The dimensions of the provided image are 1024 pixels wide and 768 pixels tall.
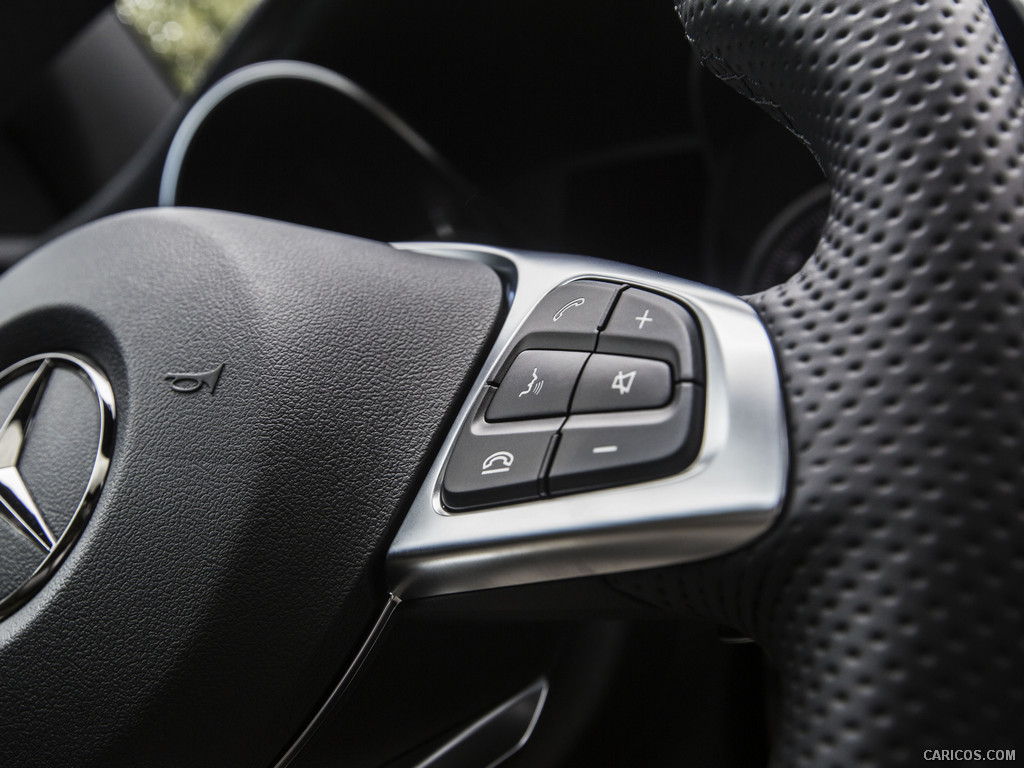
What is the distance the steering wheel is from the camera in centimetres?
38

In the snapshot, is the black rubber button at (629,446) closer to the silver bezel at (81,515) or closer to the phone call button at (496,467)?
the phone call button at (496,467)

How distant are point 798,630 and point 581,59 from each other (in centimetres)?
112

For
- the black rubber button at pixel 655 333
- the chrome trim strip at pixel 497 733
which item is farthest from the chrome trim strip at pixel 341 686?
the black rubber button at pixel 655 333

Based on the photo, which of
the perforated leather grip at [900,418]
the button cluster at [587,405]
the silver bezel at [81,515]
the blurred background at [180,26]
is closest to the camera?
the perforated leather grip at [900,418]

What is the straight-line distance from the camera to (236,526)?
548 millimetres

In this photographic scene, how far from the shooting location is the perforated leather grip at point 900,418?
0.36 m

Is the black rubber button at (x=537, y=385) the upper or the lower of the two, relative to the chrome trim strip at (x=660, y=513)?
upper

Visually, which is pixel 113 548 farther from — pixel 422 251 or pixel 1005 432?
pixel 1005 432

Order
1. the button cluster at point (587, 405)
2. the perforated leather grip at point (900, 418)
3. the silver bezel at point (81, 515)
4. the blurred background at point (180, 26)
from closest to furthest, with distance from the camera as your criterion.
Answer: the perforated leather grip at point (900, 418), the button cluster at point (587, 405), the silver bezel at point (81, 515), the blurred background at point (180, 26)

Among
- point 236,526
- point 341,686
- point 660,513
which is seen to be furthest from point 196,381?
point 660,513

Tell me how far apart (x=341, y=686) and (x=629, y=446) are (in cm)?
25

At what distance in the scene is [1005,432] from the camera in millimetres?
371

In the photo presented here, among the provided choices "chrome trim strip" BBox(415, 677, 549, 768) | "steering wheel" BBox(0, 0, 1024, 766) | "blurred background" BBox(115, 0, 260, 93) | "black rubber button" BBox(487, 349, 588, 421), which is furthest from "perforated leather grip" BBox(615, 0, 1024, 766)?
"blurred background" BBox(115, 0, 260, 93)

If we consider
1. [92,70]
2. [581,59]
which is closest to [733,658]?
[581,59]
